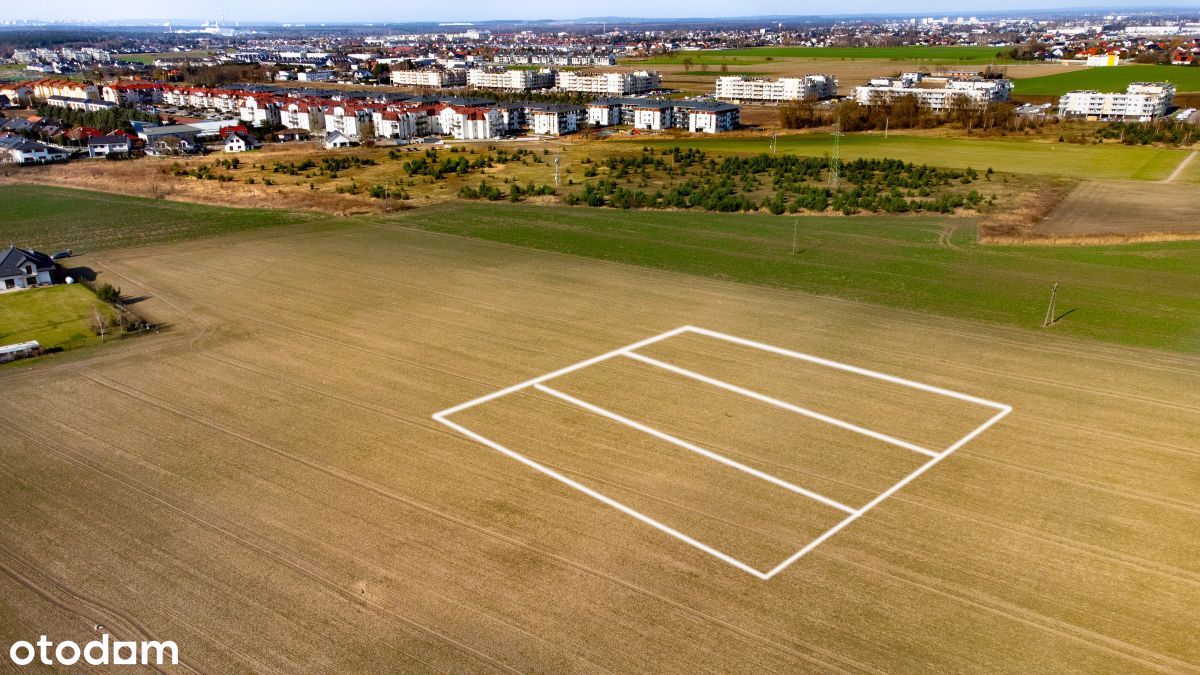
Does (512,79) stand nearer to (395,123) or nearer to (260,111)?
(260,111)

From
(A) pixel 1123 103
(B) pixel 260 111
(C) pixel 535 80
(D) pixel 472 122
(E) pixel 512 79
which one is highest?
(E) pixel 512 79

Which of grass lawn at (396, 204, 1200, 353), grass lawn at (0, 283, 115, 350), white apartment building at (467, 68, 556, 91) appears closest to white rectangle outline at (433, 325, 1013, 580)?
grass lawn at (396, 204, 1200, 353)

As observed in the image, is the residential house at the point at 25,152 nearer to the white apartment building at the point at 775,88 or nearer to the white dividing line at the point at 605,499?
the white dividing line at the point at 605,499

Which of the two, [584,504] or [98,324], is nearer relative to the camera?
[584,504]

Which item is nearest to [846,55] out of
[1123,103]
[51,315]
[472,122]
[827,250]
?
[1123,103]

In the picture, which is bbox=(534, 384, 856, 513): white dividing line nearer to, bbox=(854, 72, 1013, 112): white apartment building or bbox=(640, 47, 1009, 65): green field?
bbox=(854, 72, 1013, 112): white apartment building

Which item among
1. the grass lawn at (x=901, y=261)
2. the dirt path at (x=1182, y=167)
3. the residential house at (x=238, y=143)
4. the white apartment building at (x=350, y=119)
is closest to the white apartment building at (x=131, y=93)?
the white apartment building at (x=350, y=119)

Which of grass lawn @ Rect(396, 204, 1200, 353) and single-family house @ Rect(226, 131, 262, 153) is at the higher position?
single-family house @ Rect(226, 131, 262, 153)
